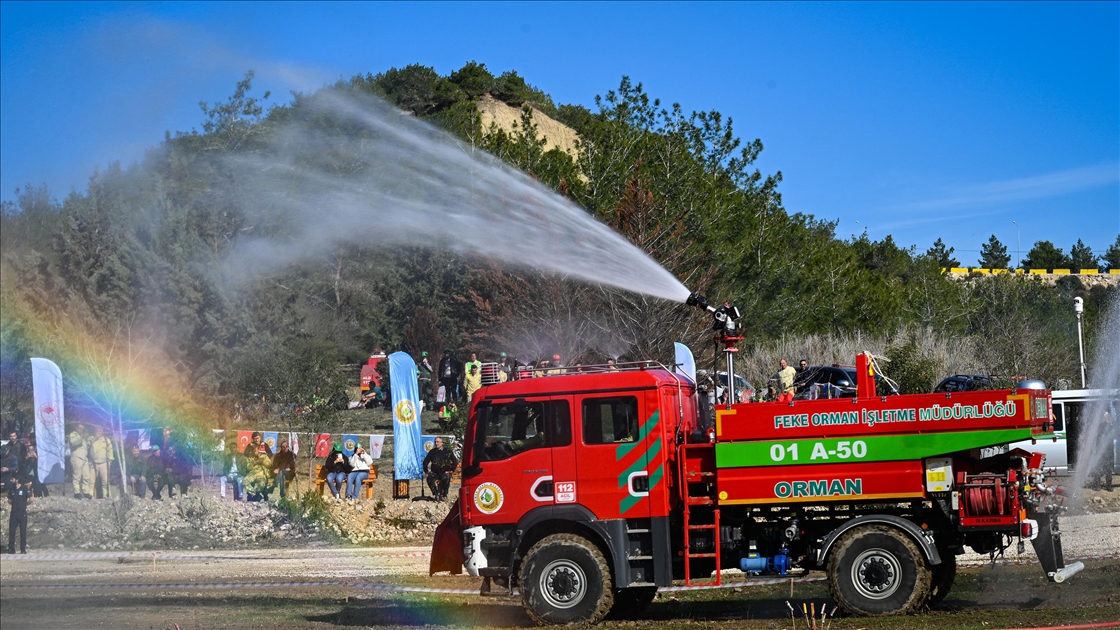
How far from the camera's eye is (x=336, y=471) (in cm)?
2641

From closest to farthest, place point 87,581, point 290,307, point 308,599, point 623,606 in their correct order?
point 623,606
point 308,599
point 87,581
point 290,307

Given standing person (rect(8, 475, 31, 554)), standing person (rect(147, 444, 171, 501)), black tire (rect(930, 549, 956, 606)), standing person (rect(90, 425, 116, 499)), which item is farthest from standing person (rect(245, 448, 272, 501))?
black tire (rect(930, 549, 956, 606))

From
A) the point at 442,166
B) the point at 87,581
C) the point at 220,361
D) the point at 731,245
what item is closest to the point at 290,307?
the point at 220,361

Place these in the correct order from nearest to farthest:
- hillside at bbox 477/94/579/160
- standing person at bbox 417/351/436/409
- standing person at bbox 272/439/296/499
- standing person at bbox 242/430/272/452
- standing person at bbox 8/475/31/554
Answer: standing person at bbox 8/475/31/554, standing person at bbox 272/439/296/499, standing person at bbox 242/430/272/452, standing person at bbox 417/351/436/409, hillside at bbox 477/94/579/160

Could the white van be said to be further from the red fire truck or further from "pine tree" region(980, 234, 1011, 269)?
"pine tree" region(980, 234, 1011, 269)

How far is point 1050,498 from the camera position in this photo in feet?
38.8

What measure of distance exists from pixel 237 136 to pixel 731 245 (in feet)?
67.7

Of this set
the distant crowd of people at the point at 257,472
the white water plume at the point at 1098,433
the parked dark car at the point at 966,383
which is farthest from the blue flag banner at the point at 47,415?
the white water plume at the point at 1098,433

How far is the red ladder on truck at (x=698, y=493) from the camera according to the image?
38.0 feet

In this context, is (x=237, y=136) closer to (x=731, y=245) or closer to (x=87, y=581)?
(x=87, y=581)

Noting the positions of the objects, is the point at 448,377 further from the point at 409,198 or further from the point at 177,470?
the point at 409,198

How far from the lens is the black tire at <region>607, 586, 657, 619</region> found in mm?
12781

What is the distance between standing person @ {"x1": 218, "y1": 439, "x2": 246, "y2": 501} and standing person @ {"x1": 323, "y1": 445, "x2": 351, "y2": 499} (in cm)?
217

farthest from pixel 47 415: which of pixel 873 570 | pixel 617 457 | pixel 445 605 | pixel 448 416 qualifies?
Answer: pixel 873 570
